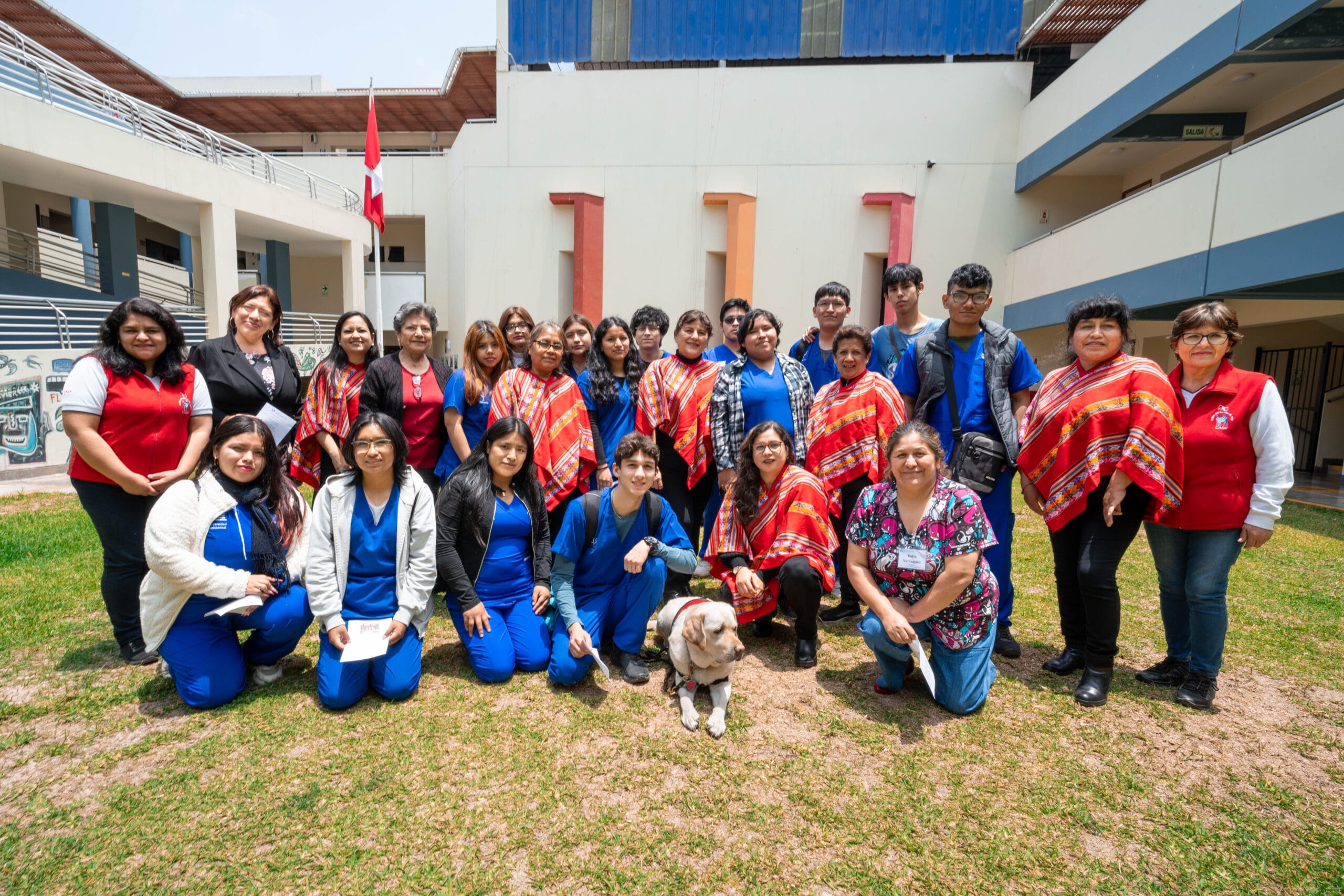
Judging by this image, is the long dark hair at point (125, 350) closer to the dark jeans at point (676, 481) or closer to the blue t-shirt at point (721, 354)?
the dark jeans at point (676, 481)

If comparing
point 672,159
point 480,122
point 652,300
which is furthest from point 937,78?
point 480,122

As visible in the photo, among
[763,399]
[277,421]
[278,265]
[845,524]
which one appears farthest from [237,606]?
[278,265]

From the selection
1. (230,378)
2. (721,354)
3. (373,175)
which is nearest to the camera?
(230,378)

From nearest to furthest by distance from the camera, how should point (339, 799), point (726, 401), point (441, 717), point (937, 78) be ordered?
point (339, 799) < point (441, 717) < point (726, 401) < point (937, 78)

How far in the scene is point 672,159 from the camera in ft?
49.5

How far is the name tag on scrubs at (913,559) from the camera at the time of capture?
308 cm

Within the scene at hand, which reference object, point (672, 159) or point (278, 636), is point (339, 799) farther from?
point (672, 159)

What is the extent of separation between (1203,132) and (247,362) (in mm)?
13948

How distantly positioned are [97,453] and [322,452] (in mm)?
1367

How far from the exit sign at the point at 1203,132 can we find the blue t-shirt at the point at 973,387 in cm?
1047

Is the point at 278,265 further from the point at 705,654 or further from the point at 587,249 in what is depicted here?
the point at 705,654

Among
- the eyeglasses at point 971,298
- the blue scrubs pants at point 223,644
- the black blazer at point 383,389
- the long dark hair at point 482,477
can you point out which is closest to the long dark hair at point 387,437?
the long dark hair at point 482,477

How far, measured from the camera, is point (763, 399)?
13.9 feet

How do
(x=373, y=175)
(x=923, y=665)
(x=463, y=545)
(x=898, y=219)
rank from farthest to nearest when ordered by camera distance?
(x=898, y=219) → (x=373, y=175) → (x=463, y=545) → (x=923, y=665)
